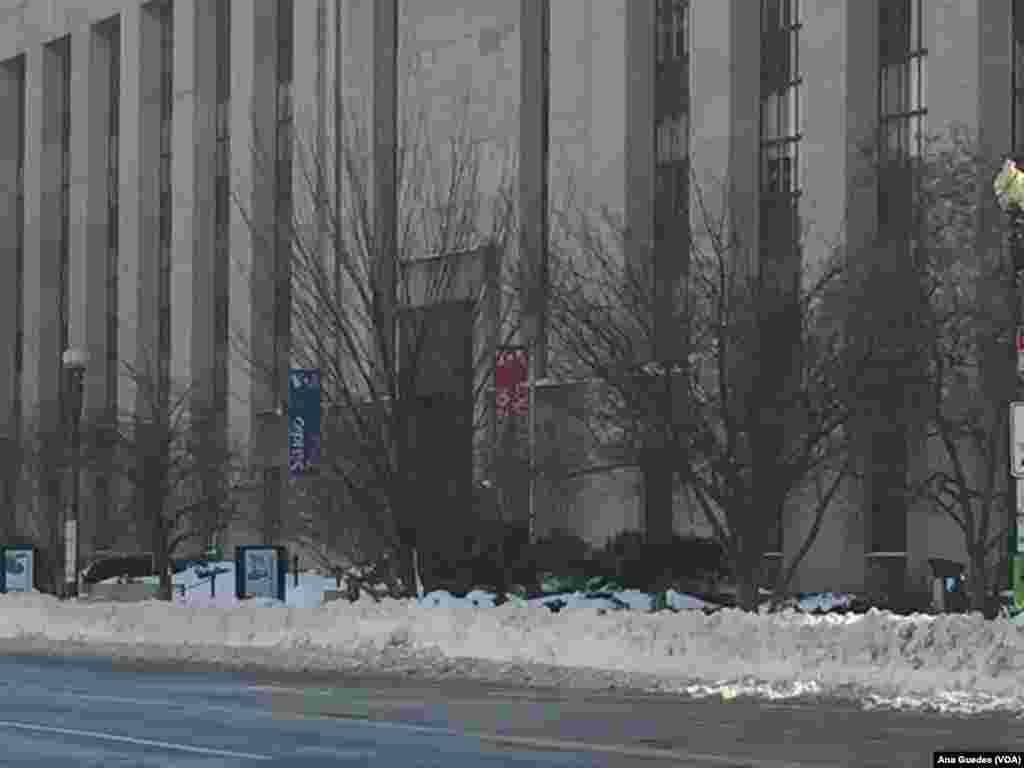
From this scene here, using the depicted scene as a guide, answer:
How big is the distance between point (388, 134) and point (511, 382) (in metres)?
25.7

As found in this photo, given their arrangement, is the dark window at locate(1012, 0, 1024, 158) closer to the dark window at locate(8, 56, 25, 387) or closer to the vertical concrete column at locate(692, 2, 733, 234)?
the vertical concrete column at locate(692, 2, 733, 234)

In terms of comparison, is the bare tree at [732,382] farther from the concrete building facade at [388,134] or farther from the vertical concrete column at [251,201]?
the vertical concrete column at [251,201]

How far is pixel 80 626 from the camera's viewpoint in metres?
39.4

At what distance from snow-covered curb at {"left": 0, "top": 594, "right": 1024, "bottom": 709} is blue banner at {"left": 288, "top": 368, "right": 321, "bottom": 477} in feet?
12.9

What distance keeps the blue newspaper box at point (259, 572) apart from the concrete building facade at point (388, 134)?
800cm

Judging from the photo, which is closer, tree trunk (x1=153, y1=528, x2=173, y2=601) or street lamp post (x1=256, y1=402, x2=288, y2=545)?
tree trunk (x1=153, y1=528, x2=173, y2=601)

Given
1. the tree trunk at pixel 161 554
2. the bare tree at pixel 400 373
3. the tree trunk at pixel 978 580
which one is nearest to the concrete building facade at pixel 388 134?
the bare tree at pixel 400 373

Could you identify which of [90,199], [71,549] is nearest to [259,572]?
[71,549]

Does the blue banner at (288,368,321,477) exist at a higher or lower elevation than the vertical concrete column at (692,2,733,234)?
lower

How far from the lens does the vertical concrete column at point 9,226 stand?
3403 inches

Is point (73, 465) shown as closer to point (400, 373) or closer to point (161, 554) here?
point (400, 373)

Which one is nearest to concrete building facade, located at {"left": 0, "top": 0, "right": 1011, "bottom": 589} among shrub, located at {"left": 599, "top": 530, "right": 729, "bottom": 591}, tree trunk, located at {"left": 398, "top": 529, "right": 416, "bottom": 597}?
shrub, located at {"left": 599, "top": 530, "right": 729, "bottom": 591}

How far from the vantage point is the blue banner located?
39625 millimetres

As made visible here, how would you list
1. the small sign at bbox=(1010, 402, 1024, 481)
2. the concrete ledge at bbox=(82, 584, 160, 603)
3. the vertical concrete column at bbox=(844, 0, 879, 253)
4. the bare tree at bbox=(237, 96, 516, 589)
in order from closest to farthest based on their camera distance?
the small sign at bbox=(1010, 402, 1024, 481), the bare tree at bbox=(237, 96, 516, 589), the vertical concrete column at bbox=(844, 0, 879, 253), the concrete ledge at bbox=(82, 584, 160, 603)
